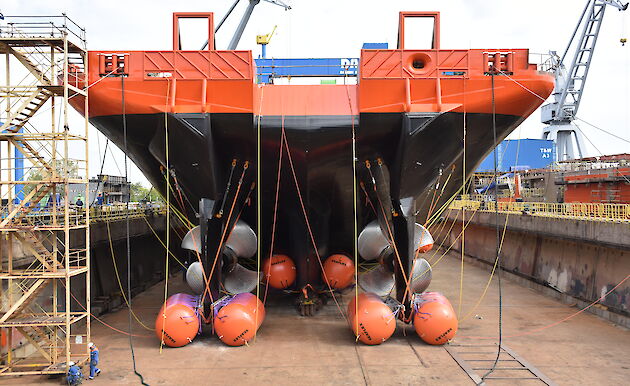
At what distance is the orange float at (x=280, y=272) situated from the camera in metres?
14.5

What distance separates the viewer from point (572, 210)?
17344 millimetres

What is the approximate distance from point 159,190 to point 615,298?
13531 millimetres

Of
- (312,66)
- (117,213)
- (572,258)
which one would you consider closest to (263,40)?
(312,66)

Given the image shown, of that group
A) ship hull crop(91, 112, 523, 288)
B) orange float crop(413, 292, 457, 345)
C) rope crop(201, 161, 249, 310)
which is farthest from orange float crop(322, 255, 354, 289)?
orange float crop(413, 292, 457, 345)

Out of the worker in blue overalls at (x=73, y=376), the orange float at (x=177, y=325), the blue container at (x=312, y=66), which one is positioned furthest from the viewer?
the blue container at (x=312, y=66)

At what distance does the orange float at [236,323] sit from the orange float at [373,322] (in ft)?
7.92

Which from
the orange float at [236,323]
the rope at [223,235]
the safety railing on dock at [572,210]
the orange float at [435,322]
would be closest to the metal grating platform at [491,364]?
the orange float at [435,322]

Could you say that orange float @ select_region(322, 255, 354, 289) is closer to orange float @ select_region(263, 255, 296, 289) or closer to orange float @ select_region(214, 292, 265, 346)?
orange float @ select_region(263, 255, 296, 289)

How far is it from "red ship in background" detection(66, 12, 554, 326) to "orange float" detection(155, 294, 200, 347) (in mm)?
834

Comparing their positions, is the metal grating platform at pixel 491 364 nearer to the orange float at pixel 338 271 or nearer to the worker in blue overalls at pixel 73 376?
the orange float at pixel 338 271

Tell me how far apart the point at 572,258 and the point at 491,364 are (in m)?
7.87

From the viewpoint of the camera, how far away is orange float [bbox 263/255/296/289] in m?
14.5

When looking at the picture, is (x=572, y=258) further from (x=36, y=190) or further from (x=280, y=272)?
(x=36, y=190)

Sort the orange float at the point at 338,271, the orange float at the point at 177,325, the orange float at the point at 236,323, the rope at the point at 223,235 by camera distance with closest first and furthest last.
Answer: the orange float at the point at 177,325, the orange float at the point at 236,323, the rope at the point at 223,235, the orange float at the point at 338,271
